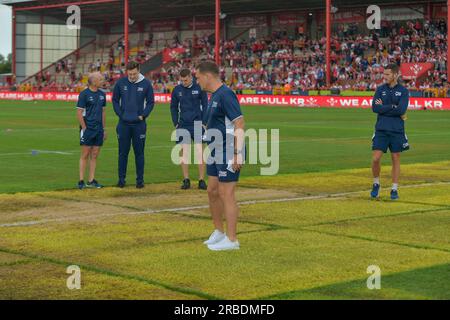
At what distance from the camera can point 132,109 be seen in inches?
600

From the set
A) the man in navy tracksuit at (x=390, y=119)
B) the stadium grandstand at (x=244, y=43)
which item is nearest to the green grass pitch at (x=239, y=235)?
the man in navy tracksuit at (x=390, y=119)

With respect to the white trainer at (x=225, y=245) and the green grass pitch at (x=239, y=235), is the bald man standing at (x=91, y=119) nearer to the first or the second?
the green grass pitch at (x=239, y=235)

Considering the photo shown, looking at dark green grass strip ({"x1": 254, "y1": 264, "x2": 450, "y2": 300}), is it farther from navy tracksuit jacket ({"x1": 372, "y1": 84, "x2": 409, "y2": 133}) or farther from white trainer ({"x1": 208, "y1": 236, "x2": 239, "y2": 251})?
navy tracksuit jacket ({"x1": 372, "y1": 84, "x2": 409, "y2": 133})

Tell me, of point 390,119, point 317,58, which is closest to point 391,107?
point 390,119

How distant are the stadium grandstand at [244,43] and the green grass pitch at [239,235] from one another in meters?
33.1

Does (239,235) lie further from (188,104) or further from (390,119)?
(188,104)

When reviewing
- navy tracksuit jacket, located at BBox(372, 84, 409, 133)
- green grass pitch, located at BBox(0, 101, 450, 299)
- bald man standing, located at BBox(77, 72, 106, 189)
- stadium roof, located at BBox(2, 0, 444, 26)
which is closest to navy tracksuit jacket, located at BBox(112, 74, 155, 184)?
bald man standing, located at BBox(77, 72, 106, 189)

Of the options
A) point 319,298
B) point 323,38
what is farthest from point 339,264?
point 323,38

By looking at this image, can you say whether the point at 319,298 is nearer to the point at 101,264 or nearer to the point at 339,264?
the point at 339,264

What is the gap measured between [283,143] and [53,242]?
15.3 meters

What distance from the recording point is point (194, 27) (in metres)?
80.1

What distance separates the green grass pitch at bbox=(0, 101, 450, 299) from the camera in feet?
25.8

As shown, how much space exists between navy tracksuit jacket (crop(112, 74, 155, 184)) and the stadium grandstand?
1354 inches

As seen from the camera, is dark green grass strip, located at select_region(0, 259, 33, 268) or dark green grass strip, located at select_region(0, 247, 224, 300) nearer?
dark green grass strip, located at select_region(0, 247, 224, 300)
